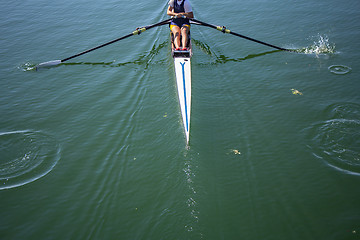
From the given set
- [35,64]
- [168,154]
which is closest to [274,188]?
[168,154]

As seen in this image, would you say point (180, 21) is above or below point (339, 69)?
above

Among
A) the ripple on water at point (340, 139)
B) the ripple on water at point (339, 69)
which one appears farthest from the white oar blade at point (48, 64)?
the ripple on water at point (339, 69)

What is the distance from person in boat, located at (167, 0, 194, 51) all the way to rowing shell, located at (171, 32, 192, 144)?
14.6 inches

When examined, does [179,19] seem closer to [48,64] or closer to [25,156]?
[48,64]

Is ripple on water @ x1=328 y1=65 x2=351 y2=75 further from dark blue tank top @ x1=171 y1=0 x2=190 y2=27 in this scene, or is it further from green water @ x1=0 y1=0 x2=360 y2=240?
dark blue tank top @ x1=171 y1=0 x2=190 y2=27

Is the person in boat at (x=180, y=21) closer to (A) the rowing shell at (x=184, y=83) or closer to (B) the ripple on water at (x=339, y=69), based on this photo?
(A) the rowing shell at (x=184, y=83)

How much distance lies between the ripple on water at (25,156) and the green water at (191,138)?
3 cm

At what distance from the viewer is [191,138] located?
24.5 feet

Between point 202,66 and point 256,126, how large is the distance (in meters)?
3.71

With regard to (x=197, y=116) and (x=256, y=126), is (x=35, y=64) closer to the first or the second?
(x=197, y=116)

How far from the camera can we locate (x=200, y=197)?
608 centimetres

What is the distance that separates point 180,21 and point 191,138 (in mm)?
5712

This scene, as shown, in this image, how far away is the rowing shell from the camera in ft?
25.3

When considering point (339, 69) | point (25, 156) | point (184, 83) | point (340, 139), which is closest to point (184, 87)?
point (184, 83)
